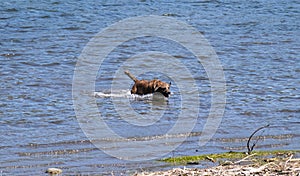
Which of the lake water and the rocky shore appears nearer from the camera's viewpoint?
the rocky shore

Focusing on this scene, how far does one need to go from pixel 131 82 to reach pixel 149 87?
1163 mm

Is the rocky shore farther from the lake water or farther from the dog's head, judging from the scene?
the dog's head

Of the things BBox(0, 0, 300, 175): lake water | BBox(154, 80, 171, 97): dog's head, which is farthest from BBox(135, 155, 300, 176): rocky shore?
BBox(154, 80, 171, 97): dog's head

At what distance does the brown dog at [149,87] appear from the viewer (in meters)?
12.8

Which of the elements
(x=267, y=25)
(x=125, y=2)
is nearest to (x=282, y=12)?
(x=267, y=25)

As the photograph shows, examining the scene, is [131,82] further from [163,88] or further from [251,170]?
[251,170]

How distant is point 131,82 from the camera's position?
14.1 m

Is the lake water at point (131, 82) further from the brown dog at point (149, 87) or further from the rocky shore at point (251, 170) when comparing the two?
the rocky shore at point (251, 170)

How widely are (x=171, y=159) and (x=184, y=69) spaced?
20.9ft

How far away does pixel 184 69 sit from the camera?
15.1 metres

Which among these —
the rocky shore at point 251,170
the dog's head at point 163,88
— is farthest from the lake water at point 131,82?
the rocky shore at point 251,170

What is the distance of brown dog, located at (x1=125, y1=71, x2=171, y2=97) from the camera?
1280 cm

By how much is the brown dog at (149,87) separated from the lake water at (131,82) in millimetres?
160

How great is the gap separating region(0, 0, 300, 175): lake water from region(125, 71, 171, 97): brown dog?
0.53 feet
